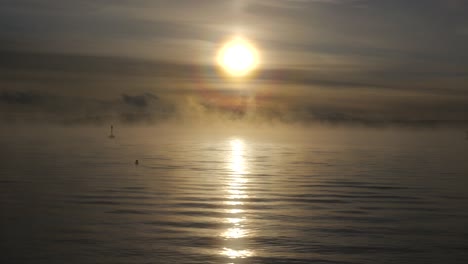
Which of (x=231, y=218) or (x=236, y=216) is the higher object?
(x=236, y=216)

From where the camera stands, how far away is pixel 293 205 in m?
45.1

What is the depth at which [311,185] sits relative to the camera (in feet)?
196

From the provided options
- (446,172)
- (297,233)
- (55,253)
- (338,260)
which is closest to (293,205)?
(297,233)

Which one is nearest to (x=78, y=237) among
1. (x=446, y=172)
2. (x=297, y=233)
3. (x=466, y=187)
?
(x=297, y=233)

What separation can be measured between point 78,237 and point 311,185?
31.6 m

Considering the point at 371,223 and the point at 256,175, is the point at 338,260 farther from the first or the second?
the point at 256,175

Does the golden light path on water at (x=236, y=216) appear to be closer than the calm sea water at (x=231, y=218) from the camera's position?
No

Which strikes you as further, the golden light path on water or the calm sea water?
the golden light path on water

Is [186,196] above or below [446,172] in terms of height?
below

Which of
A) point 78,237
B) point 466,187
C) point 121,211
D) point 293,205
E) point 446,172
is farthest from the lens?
point 446,172

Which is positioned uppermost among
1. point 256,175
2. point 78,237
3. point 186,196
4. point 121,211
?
point 256,175

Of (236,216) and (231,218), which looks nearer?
(231,218)

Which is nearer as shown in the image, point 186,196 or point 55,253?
point 55,253

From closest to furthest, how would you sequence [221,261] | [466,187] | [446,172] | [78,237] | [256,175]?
[221,261] → [78,237] → [466,187] → [256,175] → [446,172]
